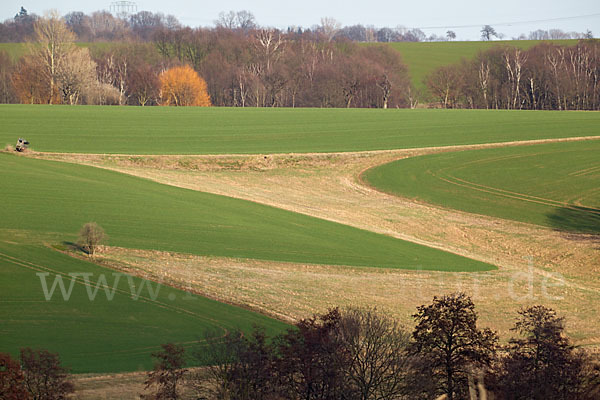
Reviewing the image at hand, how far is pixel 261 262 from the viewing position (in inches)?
980

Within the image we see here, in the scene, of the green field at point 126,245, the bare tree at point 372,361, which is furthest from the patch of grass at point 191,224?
the bare tree at point 372,361

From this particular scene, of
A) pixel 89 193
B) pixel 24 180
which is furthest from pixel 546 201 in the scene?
pixel 24 180

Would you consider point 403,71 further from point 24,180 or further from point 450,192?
point 24,180

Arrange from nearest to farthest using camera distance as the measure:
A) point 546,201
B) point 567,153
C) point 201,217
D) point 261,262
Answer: point 261,262
point 201,217
point 546,201
point 567,153

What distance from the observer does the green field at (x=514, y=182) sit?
36188mm

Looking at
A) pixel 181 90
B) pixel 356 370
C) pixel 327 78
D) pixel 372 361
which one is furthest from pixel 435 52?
pixel 356 370

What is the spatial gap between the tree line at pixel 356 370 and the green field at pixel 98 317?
199cm

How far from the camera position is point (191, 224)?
29000 millimetres

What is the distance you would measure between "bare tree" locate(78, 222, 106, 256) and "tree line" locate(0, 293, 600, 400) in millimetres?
9229

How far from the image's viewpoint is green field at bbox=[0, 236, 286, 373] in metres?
16.2

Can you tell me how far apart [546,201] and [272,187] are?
51.3 feet

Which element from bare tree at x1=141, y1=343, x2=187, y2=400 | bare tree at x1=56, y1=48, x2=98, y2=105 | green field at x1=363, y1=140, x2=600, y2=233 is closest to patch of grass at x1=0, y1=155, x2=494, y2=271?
green field at x1=363, y1=140, x2=600, y2=233

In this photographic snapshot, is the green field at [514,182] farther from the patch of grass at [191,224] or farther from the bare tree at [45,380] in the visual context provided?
the bare tree at [45,380]

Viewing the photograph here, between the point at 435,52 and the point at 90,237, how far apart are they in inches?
4669
